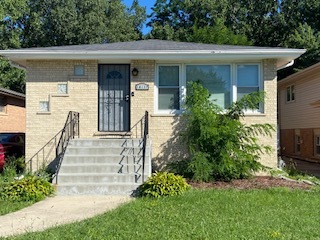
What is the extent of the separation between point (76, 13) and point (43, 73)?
21218 millimetres

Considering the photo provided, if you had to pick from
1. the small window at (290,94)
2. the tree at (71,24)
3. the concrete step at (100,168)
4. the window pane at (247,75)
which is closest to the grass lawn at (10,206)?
the concrete step at (100,168)

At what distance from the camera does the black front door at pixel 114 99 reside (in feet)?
37.6

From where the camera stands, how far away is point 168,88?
446 inches

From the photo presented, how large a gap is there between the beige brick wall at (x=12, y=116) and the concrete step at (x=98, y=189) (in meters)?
15.1

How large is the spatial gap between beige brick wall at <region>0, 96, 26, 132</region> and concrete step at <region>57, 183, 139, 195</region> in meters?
15.1

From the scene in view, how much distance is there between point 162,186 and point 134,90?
13.5ft

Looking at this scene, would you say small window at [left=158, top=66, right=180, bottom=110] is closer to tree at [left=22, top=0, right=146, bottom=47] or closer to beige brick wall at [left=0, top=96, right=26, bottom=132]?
beige brick wall at [left=0, top=96, right=26, bottom=132]

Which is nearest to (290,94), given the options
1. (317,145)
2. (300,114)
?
(300,114)

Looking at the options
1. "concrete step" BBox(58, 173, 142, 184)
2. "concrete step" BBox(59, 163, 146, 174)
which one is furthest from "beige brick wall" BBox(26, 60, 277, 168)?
"concrete step" BBox(58, 173, 142, 184)

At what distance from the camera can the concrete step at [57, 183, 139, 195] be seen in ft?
27.7

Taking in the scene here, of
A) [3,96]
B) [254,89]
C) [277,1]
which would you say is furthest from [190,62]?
[277,1]

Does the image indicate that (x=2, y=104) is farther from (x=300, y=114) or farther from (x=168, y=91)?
(x=300, y=114)

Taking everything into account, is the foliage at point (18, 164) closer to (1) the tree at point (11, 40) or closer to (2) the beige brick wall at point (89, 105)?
(2) the beige brick wall at point (89, 105)

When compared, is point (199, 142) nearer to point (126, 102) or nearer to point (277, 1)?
point (126, 102)
